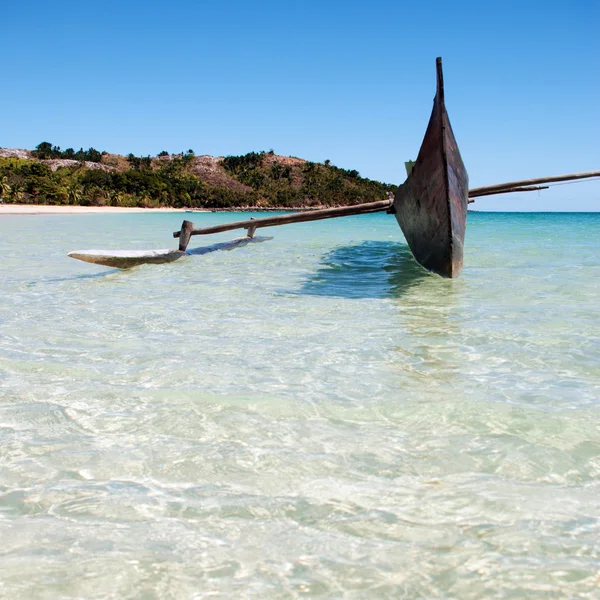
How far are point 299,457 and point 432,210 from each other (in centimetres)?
552

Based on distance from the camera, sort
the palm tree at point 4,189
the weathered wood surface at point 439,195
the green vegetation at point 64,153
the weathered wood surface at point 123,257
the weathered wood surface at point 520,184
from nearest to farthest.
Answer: the weathered wood surface at point 439,195, the weathered wood surface at point 123,257, the weathered wood surface at point 520,184, the palm tree at point 4,189, the green vegetation at point 64,153

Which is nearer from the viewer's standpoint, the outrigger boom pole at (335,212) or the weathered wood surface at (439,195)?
the weathered wood surface at (439,195)

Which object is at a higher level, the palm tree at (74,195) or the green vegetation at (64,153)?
the green vegetation at (64,153)

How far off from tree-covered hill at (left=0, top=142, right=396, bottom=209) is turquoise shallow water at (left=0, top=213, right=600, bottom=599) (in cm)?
6478

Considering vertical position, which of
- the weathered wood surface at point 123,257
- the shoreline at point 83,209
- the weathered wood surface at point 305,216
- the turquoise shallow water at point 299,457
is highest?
the shoreline at point 83,209

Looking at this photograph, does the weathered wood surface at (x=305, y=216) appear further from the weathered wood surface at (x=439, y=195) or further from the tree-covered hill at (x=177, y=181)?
the tree-covered hill at (x=177, y=181)

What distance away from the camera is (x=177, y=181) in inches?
3701

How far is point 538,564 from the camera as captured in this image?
1.57m

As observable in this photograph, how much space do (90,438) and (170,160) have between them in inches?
5410

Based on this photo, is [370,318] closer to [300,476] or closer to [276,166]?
[300,476]

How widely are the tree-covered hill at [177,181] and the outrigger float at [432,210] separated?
5911 centimetres

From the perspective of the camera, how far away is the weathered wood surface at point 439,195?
22.0ft

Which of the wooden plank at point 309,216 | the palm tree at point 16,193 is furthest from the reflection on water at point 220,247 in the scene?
the palm tree at point 16,193

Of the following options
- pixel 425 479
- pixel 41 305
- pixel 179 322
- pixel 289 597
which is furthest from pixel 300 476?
pixel 41 305
